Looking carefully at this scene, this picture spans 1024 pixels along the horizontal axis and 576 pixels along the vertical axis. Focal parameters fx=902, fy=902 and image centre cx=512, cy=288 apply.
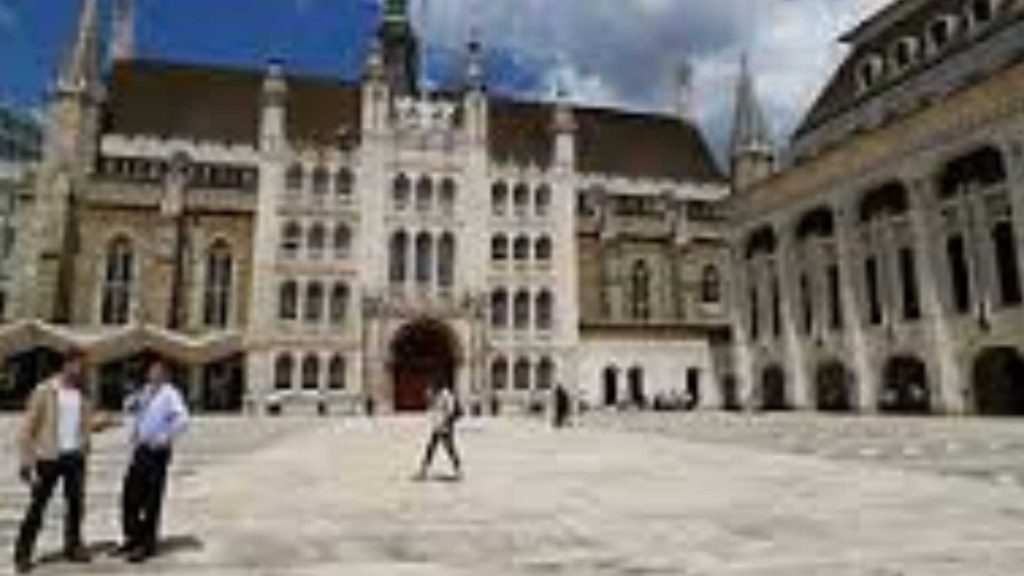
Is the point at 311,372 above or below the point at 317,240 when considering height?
below

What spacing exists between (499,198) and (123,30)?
3215 cm

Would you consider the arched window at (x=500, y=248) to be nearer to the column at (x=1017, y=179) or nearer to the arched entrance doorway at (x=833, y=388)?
the arched entrance doorway at (x=833, y=388)

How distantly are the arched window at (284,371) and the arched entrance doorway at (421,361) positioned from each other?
5.24 metres

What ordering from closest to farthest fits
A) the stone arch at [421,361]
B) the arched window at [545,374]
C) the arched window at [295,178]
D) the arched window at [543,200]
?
the stone arch at [421,361] < the arched window at [295,178] < the arched window at [545,374] < the arched window at [543,200]

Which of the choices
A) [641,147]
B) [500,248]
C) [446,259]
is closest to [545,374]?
[500,248]

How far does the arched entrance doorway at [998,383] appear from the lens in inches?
1277

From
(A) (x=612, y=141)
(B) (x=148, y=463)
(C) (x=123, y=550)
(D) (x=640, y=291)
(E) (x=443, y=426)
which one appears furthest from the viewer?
(A) (x=612, y=141)

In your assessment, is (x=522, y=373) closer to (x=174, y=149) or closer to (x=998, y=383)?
(x=174, y=149)

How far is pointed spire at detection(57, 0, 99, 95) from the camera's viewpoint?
47.2 m

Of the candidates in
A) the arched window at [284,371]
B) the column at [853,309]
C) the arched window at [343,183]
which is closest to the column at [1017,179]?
the column at [853,309]

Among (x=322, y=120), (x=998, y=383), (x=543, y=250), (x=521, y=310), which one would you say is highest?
(x=322, y=120)

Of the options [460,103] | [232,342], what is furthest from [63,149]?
[460,103]

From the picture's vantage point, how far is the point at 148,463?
7.74 metres

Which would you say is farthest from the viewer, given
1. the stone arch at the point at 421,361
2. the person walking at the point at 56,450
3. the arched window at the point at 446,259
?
the arched window at the point at 446,259
